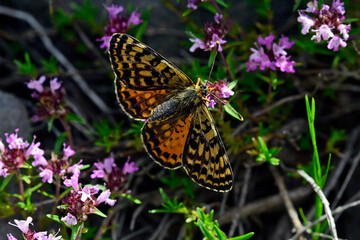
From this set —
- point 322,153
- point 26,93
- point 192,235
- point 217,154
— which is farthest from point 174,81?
point 26,93

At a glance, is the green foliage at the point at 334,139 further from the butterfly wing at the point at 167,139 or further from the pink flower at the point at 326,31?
the butterfly wing at the point at 167,139

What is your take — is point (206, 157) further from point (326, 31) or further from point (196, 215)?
point (326, 31)

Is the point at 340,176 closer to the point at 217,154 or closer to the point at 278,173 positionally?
the point at 278,173

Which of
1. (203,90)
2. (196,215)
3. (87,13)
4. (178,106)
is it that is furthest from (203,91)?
(87,13)

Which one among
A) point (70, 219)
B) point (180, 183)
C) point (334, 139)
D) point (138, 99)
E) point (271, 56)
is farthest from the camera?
point (334, 139)

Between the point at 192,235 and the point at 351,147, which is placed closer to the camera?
the point at 192,235

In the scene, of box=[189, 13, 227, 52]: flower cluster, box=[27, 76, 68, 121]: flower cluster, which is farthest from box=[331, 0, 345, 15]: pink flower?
box=[27, 76, 68, 121]: flower cluster
